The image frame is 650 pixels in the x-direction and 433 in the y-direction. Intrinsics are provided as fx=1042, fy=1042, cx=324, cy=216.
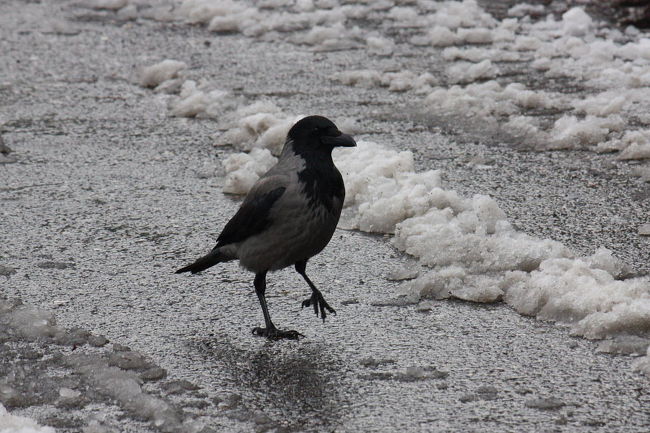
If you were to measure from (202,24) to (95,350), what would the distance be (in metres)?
7.63

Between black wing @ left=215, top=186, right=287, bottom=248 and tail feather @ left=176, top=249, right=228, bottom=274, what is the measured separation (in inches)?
4.0

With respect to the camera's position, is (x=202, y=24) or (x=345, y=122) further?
(x=202, y=24)

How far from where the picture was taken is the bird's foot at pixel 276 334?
4754 millimetres

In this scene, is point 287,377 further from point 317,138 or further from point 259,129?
point 259,129

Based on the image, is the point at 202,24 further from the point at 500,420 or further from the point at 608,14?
the point at 500,420

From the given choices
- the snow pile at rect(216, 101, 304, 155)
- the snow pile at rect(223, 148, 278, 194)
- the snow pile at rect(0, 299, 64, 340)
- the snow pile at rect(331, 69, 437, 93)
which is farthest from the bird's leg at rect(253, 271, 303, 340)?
the snow pile at rect(331, 69, 437, 93)

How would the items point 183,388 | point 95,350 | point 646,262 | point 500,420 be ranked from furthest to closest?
point 646,262, point 95,350, point 183,388, point 500,420

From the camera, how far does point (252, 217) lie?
4898 millimetres

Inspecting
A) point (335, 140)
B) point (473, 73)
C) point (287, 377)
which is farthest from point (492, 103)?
point (287, 377)

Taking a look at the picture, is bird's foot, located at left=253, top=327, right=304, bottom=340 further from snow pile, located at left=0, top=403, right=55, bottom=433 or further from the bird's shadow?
snow pile, located at left=0, top=403, right=55, bottom=433

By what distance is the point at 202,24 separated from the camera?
11.7 m

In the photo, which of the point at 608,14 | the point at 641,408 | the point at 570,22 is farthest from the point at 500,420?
the point at 608,14

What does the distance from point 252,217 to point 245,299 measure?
557mm

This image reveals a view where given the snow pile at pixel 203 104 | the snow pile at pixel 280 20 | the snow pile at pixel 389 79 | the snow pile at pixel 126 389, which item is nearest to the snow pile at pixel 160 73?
the snow pile at pixel 203 104
